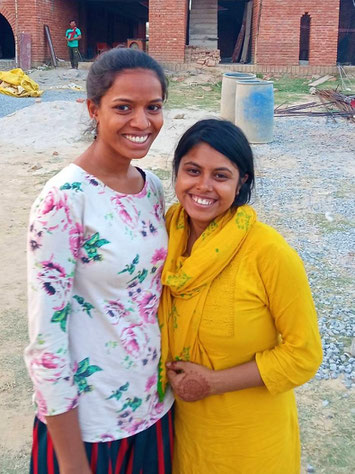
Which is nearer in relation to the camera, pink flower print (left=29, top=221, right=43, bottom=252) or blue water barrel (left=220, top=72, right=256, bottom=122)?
pink flower print (left=29, top=221, right=43, bottom=252)

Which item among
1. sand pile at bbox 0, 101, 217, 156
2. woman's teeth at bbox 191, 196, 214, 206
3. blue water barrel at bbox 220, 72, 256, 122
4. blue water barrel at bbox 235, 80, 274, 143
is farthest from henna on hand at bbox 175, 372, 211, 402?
blue water barrel at bbox 220, 72, 256, 122

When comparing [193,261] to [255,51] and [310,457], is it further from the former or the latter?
[255,51]

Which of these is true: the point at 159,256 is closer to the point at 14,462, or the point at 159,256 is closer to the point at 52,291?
the point at 52,291

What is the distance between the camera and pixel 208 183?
158 cm

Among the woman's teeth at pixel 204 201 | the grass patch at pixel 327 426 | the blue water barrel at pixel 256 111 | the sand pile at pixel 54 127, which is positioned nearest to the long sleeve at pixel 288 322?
the woman's teeth at pixel 204 201

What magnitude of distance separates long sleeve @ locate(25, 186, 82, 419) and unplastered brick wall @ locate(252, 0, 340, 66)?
1786cm

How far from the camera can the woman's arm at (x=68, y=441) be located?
141 centimetres

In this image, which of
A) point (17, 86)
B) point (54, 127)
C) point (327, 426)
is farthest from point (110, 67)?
point (17, 86)

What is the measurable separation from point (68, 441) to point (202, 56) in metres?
18.1

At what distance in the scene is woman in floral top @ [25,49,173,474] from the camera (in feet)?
4.47

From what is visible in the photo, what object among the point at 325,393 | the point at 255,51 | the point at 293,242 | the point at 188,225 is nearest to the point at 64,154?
the point at 293,242

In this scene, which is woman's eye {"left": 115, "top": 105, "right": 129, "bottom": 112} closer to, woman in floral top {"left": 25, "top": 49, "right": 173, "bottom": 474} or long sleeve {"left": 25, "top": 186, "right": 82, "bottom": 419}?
woman in floral top {"left": 25, "top": 49, "right": 173, "bottom": 474}

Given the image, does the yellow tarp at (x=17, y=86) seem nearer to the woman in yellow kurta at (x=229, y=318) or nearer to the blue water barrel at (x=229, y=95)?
the blue water barrel at (x=229, y=95)

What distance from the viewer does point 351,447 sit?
2.82 metres
